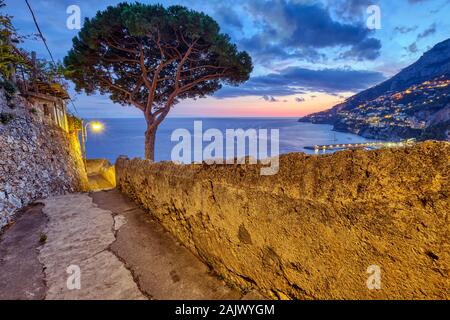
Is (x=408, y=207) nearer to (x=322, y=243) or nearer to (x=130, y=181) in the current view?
(x=322, y=243)

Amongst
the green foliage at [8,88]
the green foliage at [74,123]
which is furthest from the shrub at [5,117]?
the green foliage at [74,123]

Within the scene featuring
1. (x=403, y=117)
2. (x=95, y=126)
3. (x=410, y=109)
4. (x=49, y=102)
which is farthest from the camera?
(x=410, y=109)

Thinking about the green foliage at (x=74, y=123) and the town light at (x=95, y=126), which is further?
the green foliage at (x=74, y=123)

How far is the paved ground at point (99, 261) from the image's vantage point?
7.31 ft

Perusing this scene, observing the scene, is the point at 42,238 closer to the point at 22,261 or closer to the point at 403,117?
the point at 22,261

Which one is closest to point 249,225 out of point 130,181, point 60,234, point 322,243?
point 322,243

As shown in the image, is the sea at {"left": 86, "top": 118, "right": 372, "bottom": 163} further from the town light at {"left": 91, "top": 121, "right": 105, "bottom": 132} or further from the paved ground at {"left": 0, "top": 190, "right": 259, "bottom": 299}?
the town light at {"left": 91, "top": 121, "right": 105, "bottom": 132}

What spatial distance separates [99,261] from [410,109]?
70020mm

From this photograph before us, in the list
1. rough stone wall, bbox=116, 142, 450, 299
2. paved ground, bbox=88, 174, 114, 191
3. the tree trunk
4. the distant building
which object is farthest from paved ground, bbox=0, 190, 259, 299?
paved ground, bbox=88, 174, 114, 191

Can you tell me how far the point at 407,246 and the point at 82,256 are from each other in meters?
3.33

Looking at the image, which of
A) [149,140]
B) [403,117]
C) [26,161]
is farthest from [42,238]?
[403,117]

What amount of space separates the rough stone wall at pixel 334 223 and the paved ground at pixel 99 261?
0.47 meters

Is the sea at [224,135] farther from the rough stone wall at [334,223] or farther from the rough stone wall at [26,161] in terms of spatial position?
the rough stone wall at [26,161]

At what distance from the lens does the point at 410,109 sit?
174 feet
